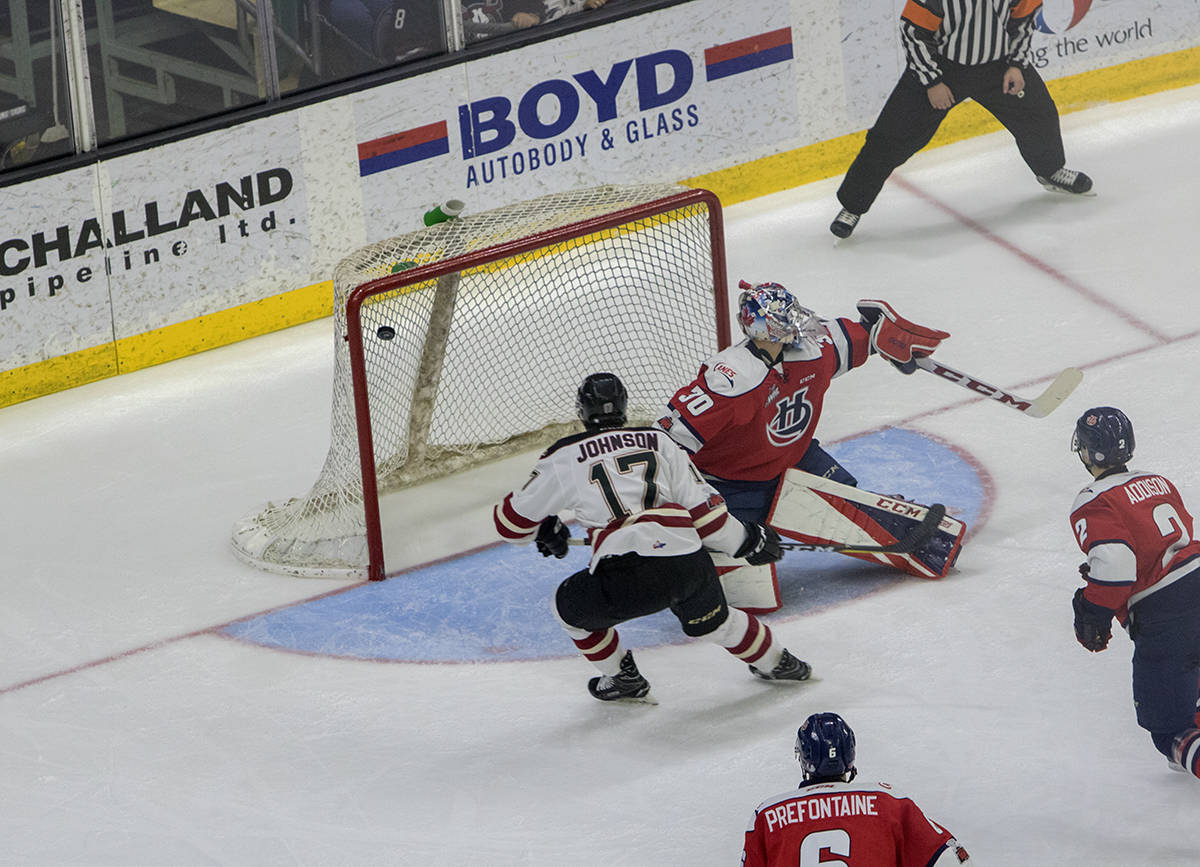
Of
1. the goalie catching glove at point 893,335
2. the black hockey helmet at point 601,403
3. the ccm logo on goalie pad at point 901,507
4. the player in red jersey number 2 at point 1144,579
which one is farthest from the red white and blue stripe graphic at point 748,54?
the player in red jersey number 2 at point 1144,579

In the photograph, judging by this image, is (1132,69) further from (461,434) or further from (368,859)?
(368,859)

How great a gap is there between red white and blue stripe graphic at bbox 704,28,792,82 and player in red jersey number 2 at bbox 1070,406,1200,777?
373 centimetres

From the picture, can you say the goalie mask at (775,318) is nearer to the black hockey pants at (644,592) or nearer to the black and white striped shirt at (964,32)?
the black hockey pants at (644,592)

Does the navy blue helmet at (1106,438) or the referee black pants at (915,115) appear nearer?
the navy blue helmet at (1106,438)

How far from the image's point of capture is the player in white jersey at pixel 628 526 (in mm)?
5156

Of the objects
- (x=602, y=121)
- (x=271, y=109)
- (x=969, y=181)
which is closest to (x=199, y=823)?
(x=271, y=109)

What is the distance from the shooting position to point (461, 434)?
269 inches

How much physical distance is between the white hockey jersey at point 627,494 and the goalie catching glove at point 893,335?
3.54 ft

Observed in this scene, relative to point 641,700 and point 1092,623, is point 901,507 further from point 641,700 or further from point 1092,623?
point 1092,623

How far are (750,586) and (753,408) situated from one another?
51cm

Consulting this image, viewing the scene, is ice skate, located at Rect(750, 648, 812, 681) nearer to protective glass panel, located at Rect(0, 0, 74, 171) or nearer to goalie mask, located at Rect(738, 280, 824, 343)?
goalie mask, located at Rect(738, 280, 824, 343)

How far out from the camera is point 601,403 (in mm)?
5215

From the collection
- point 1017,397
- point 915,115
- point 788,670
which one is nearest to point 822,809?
point 788,670

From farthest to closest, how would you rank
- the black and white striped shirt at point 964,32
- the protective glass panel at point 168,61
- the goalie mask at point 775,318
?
the black and white striped shirt at point 964,32, the protective glass panel at point 168,61, the goalie mask at point 775,318
